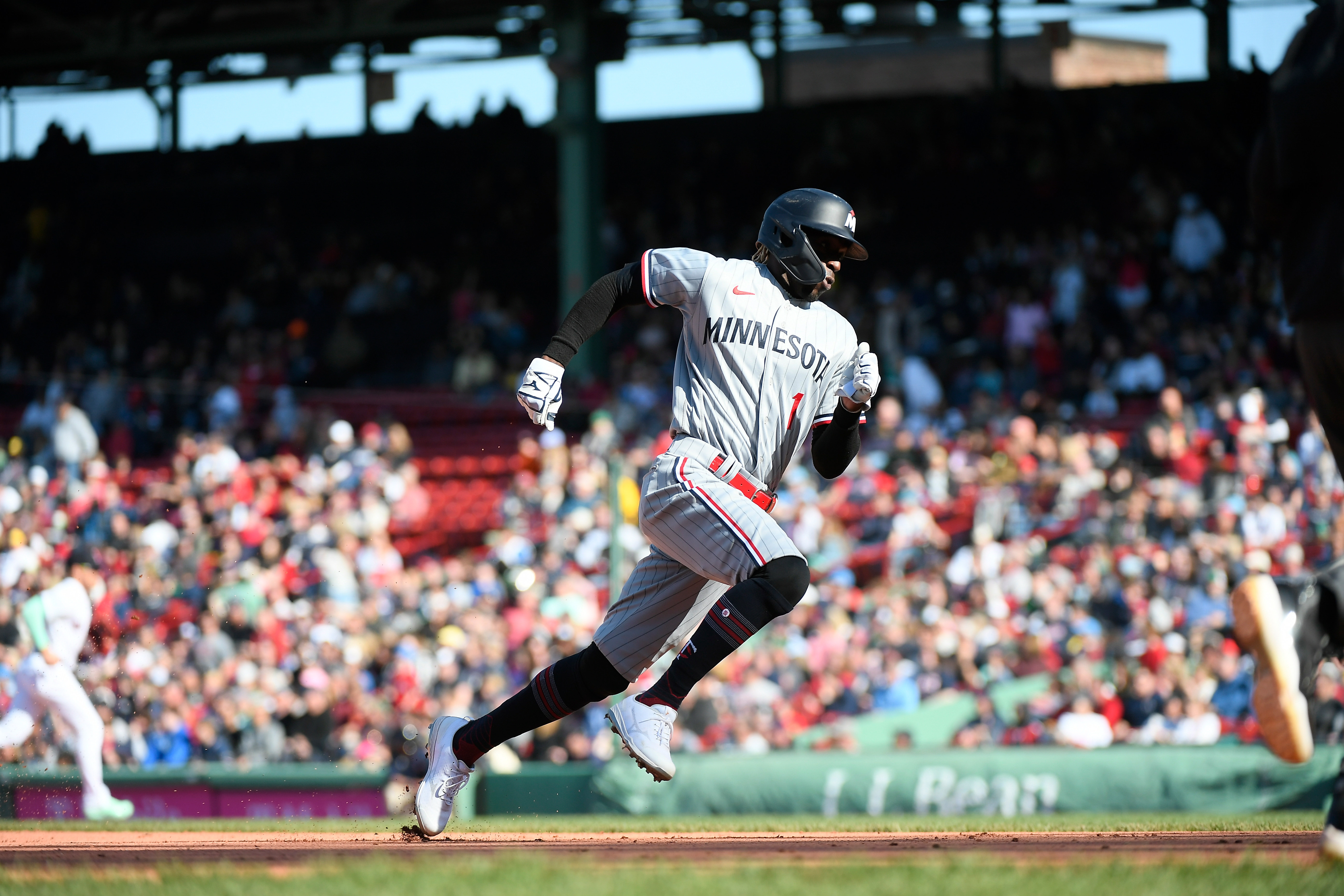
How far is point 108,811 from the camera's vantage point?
8.91 m

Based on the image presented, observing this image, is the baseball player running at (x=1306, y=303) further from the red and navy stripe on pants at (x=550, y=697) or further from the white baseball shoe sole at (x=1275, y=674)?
the red and navy stripe on pants at (x=550, y=697)

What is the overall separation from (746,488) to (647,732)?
79 cm

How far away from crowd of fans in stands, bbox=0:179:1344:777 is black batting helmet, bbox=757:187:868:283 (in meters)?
5.04

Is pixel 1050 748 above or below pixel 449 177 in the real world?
below

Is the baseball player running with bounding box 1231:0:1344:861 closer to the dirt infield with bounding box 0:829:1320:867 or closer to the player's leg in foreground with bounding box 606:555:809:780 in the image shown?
the dirt infield with bounding box 0:829:1320:867

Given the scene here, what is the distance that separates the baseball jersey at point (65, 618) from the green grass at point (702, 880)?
18.8ft

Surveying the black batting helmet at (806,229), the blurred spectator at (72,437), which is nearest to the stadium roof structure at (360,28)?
the blurred spectator at (72,437)

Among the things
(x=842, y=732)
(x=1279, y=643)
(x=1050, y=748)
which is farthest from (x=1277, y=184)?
(x=842, y=732)

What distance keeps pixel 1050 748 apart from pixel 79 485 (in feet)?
27.2

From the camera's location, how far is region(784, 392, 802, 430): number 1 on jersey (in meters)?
4.93

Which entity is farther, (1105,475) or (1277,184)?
(1105,475)

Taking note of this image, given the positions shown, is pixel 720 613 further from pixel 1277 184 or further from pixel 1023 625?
pixel 1023 625

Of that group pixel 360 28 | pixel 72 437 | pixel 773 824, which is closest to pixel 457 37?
pixel 360 28

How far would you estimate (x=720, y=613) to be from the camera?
462 centimetres
